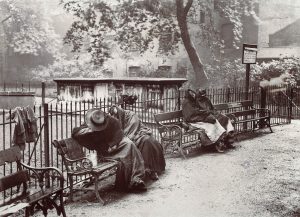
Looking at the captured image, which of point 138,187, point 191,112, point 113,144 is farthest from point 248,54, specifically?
point 138,187

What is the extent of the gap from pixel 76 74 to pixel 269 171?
2651 cm

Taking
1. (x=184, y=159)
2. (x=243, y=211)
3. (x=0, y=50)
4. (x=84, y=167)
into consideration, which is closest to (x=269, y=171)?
(x=184, y=159)

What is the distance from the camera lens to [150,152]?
7.78m

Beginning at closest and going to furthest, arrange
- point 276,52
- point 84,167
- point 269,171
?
point 84,167
point 269,171
point 276,52

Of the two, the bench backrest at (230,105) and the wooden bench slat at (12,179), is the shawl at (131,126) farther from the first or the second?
the bench backrest at (230,105)

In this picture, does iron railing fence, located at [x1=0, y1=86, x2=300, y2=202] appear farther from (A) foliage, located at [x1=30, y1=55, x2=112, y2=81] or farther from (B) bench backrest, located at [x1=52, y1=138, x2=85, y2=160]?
(A) foliage, located at [x1=30, y1=55, x2=112, y2=81]

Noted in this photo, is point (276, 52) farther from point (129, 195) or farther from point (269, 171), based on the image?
point (129, 195)

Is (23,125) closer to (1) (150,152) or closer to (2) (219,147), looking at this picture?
(1) (150,152)

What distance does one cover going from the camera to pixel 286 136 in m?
12.3

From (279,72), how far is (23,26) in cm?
2293

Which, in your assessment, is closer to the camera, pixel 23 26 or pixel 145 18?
pixel 145 18

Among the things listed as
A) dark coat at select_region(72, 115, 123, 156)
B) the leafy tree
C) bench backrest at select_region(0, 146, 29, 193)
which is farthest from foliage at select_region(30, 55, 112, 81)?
bench backrest at select_region(0, 146, 29, 193)

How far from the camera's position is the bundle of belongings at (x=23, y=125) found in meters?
6.41

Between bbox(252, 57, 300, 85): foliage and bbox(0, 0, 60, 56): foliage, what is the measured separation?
20680 mm
